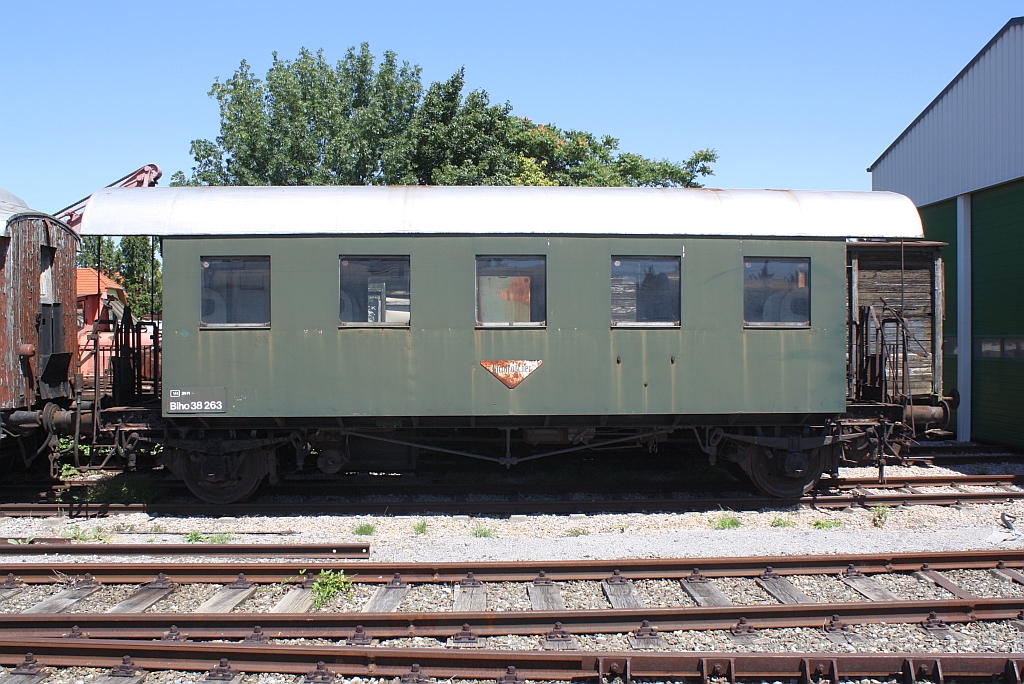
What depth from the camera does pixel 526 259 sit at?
8.23 metres

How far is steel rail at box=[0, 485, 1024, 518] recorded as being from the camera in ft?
27.7

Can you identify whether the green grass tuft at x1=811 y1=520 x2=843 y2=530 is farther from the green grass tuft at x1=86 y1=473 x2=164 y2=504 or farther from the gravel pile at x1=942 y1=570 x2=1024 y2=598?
the green grass tuft at x1=86 y1=473 x2=164 y2=504

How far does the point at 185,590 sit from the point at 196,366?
9.68 ft

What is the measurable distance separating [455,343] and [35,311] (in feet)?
17.7

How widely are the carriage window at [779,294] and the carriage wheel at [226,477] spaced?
19.9 feet

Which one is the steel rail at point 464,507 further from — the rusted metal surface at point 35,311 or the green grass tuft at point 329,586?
the green grass tuft at point 329,586

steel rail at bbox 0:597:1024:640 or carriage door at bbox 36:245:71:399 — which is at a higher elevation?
carriage door at bbox 36:245:71:399

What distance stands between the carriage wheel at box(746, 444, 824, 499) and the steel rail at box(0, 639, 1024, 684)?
426 centimetres

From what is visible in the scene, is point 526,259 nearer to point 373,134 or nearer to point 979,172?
point 979,172

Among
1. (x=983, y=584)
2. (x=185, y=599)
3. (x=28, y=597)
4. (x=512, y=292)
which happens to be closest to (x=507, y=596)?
(x=185, y=599)

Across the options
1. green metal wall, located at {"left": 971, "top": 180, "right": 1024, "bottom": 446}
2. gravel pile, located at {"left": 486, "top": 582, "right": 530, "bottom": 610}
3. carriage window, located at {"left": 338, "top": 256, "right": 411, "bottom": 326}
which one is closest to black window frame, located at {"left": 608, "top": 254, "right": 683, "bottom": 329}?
carriage window, located at {"left": 338, "top": 256, "right": 411, "bottom": 326}

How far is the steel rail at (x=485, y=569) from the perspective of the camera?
6.06 meters

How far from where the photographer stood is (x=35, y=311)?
357 inches

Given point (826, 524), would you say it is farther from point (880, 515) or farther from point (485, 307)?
point (485, 307)
